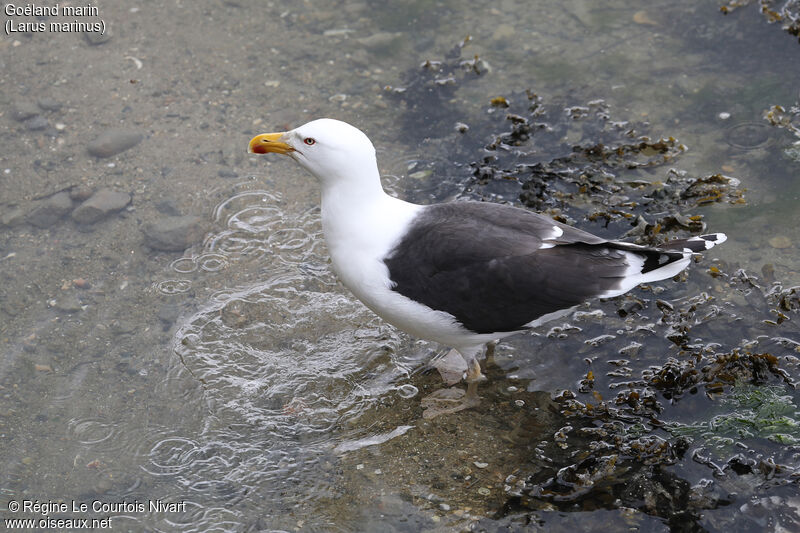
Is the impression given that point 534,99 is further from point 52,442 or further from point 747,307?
point 52,442

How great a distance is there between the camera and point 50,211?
21.0ft

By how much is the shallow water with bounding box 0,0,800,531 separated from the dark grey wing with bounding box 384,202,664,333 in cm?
75

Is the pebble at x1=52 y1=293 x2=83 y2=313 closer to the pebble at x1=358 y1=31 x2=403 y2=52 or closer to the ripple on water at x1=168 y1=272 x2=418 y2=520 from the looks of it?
the ripple on water at x1=168 y1=272 x2=418 y2=520

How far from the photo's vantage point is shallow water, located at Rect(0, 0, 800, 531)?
14.6ft

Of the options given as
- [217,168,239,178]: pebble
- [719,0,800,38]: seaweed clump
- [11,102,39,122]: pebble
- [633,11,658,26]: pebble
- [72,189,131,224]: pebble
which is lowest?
[72,189,131,224]: pebble

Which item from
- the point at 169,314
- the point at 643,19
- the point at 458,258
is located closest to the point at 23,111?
the point at 169,314

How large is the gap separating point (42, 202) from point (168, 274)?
1395mm

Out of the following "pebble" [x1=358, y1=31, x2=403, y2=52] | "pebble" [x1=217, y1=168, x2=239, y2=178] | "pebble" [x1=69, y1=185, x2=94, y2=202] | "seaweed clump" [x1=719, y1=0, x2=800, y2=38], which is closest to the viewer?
"pebble" [x1=69, y1=185, x2=94, y2=202]

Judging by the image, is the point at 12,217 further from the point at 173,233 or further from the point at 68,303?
the point at 173,233

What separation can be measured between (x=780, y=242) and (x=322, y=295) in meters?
3.31

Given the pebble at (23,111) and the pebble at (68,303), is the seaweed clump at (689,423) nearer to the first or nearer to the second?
the pebble at (68,303)

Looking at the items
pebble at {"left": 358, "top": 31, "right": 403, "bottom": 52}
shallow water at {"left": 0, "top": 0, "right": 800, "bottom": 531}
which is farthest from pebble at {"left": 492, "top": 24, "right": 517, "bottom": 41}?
pebble at {"left": 358, "top": 31, "right": 403, "bottom": 52}

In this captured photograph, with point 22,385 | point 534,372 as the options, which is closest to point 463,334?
point 534,372

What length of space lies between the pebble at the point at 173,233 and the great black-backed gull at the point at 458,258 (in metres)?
1.83
